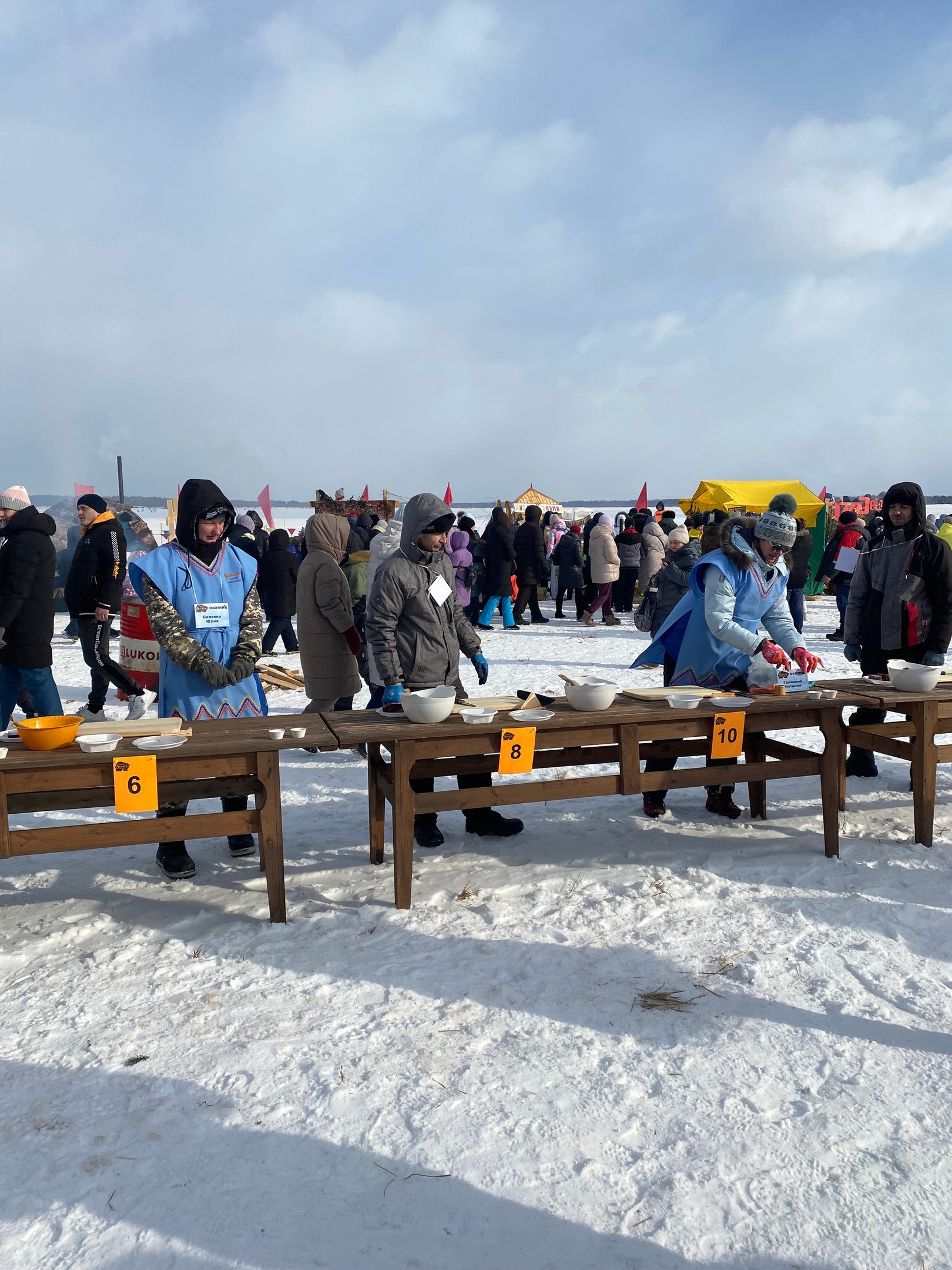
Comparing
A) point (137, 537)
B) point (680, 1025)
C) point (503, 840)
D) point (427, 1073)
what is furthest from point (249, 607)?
point (137, 537)

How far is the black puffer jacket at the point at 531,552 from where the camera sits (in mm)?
12883

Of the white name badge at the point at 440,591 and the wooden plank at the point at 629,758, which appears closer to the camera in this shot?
the wooden plank at the point at 629,758

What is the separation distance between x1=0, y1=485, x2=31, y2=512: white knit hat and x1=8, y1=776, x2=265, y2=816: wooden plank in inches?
137

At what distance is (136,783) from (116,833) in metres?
0.24

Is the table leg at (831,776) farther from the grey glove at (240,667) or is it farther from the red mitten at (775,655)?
the grey glove at (240,667)

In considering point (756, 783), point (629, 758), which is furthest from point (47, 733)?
point (756, 783)

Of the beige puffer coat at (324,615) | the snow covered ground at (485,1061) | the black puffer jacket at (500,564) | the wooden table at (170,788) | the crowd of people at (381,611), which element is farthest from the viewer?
the black puffer jacket at (500,564)

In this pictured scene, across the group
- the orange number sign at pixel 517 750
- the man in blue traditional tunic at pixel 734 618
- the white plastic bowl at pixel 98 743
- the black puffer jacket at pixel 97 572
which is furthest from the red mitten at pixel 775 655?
the black puffer jacket at pixel 97 572

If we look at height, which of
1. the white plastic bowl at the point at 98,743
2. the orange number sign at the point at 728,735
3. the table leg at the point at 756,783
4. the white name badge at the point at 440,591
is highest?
the white name badge at the point at 440,591

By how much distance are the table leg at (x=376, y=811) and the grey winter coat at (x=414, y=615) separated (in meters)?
0.37

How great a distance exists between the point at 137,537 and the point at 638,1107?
13381 millimetres

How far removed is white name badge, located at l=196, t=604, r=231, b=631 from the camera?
3887mm

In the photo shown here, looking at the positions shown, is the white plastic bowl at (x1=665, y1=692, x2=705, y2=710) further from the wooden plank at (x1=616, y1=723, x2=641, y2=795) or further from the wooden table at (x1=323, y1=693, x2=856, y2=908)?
the wooden plank at (x1=616, y1=723, x2=641, y2=795)

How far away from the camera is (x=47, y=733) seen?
130 inches
